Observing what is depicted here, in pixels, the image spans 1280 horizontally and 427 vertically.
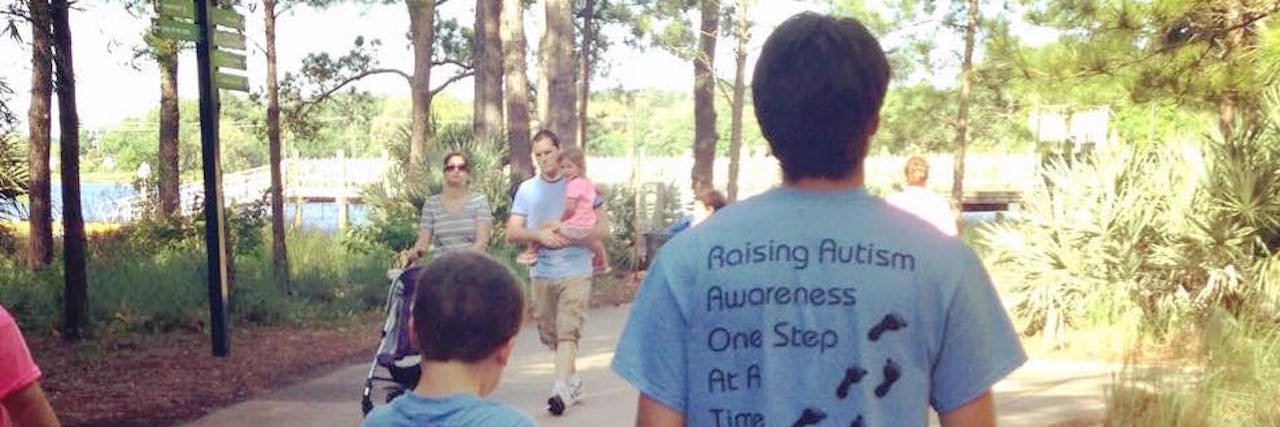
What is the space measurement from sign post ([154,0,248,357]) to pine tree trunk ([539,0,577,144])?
32.1ft

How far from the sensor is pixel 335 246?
823 inches

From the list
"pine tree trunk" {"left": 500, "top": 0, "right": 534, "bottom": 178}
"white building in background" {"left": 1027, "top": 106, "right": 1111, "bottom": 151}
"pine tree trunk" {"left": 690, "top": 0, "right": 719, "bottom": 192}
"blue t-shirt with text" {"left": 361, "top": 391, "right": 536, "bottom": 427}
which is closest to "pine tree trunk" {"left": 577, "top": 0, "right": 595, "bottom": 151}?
"pine tree trunk" {"left": 690, "top": 0, "right": 719, "bottom": 192}

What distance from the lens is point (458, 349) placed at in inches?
Answer: 121

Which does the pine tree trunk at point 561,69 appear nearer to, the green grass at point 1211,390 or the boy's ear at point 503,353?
the green grass at point 1211,390

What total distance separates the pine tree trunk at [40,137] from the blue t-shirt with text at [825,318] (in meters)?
9.62

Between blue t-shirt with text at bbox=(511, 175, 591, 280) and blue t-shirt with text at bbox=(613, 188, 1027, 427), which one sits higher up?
blue t-shirt with text at bbox=(613, 188, 1027, 427)

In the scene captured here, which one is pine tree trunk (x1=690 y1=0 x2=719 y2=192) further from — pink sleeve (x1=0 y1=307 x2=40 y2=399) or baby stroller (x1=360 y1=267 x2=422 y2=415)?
pink sleeve (x1=0 y1=307 x2=40 y2=399)

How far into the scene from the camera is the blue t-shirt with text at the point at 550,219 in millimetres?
8758

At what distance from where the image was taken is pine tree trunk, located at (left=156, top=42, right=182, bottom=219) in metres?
20.8

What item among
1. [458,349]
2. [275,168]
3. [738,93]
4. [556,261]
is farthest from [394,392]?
[738,93]

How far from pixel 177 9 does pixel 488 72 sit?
14.8 meters

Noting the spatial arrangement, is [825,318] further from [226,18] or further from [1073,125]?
[1073,125]

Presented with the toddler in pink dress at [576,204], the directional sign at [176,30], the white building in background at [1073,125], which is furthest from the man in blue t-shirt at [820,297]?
the white building in background at [1073,125]

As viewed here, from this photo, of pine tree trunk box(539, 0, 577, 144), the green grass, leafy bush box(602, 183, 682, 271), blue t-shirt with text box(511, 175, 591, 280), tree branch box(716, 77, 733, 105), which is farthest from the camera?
tree branch box(716, 77, 733, 105)
